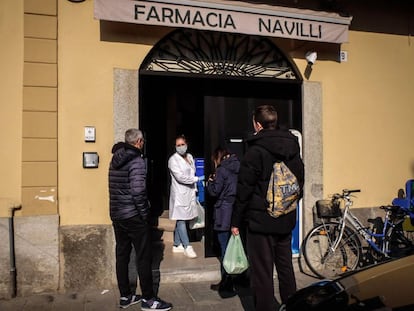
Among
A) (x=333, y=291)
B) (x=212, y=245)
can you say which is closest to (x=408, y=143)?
(x=212, y=245)

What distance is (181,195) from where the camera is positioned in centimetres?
642

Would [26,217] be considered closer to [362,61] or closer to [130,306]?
[130,306]

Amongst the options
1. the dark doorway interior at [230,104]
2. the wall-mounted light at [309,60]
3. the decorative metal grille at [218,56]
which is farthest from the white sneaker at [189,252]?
the wall-mounted light at [309,60]

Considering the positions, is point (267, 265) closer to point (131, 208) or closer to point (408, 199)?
point (131, 208)

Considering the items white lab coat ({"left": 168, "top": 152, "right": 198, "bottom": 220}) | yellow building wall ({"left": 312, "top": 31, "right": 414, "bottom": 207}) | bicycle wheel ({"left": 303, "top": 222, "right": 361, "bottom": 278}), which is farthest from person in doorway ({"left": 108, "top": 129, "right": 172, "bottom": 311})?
yellow building wall ({"left": 312, "top": 31, "right": 414, "bottom": 207})

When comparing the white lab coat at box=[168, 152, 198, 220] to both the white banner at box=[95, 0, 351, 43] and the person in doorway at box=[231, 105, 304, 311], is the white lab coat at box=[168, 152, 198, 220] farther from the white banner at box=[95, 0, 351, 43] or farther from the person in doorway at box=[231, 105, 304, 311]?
the person in doorway at box=[231, 105, 304, 311]

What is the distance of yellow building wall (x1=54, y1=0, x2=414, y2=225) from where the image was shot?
209 inches

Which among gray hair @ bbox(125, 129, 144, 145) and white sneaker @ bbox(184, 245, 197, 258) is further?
white sneaker @ bbox(184, 245, 197, 258)

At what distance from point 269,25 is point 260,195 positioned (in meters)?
2.79

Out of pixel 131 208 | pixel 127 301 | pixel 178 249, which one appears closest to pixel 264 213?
pixel 131 208

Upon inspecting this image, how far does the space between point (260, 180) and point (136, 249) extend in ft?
5.30

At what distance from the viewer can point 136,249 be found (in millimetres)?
4547

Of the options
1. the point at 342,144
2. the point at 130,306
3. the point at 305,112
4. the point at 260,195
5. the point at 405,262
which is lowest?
the point at 130,306

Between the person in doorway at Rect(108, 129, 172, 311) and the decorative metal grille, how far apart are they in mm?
1668
